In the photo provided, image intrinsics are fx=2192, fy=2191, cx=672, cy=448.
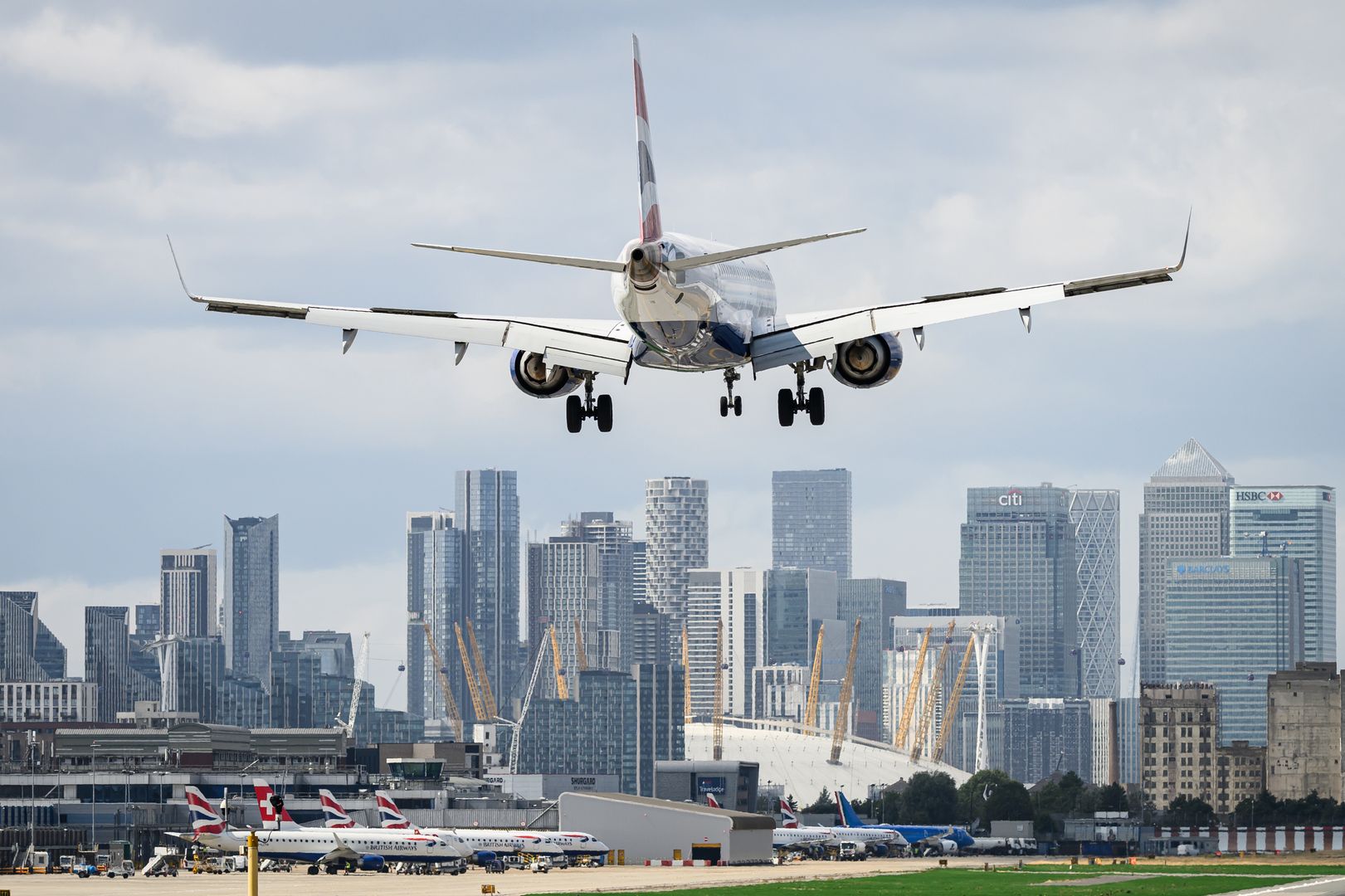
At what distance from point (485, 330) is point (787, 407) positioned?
16237 mm

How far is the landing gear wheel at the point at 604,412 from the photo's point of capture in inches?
3754

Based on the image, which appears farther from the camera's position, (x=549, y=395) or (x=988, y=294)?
(x=549, y=395)

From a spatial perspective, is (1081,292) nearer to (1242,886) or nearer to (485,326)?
(485,326)

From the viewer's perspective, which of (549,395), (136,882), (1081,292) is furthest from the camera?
(136,882)


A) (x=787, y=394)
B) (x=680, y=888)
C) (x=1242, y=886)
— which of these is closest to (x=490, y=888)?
→ (x=680, y=888)

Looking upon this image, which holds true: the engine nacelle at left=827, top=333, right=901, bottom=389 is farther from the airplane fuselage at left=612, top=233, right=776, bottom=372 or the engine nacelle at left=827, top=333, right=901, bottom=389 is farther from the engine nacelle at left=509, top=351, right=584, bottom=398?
the engine nacelle at left=509, top=351, right=584, bottom=398

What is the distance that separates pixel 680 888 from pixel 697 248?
102 meters

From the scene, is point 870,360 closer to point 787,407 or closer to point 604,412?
point 787,407

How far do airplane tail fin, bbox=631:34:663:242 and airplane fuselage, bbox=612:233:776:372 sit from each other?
94 centimetres

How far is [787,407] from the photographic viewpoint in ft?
320

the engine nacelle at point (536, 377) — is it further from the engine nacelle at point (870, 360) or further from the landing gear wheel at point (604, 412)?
the engine nacelle at point (870, 360)

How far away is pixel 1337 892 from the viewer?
Result: 6216 inches

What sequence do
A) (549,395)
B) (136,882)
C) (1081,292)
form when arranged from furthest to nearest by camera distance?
(136,882), (549,395), (1081,292)

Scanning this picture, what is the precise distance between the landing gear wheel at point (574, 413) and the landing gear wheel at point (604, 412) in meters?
0.67
